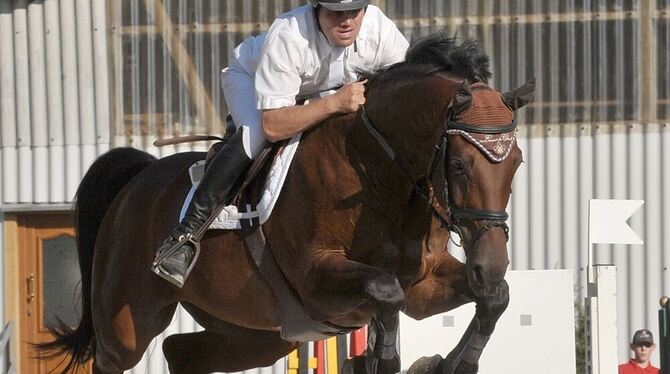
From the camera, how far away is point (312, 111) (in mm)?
A: 5074

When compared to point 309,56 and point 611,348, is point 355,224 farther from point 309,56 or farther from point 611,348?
point 611,348

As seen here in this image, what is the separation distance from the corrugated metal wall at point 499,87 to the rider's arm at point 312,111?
5.22 metres

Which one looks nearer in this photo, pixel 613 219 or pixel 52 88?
pixel 613 219

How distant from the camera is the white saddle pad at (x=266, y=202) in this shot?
5.21 metres

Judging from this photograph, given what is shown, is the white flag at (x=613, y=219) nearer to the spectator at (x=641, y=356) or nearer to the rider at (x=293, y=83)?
the rider at (x=293, y=83)

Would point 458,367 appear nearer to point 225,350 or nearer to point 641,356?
point 225,350

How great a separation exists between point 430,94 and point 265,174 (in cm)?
97

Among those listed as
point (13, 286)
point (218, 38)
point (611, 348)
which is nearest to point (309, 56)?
point (611, 348)

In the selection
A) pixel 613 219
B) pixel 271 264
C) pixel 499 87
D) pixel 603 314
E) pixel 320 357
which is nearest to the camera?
pixel 271 264

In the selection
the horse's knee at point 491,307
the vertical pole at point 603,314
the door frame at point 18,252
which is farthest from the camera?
the door frame at point 18,252

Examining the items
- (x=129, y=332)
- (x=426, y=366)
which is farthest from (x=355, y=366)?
(x=129, y=332)

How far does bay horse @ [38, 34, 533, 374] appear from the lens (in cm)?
439

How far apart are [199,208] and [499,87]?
5251 mm

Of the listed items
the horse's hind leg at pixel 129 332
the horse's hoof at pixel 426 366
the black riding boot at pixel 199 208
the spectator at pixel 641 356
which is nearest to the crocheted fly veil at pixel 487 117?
the horse's hoof at pixel 426 366
